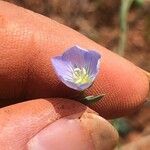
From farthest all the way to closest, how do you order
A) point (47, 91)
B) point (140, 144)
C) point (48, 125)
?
point (140, 144) → point (47, 91) → point (48, 125)

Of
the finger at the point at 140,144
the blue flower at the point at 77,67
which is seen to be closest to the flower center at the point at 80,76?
the blue flower at the point at 77,67

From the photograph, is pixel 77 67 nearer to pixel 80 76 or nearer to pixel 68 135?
→ pixel 80 76

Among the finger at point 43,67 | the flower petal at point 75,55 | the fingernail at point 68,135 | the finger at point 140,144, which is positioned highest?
the flower petal at point 75,55

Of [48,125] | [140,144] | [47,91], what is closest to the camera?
[48,125]

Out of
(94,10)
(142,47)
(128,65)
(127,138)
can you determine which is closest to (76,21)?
(94,10)

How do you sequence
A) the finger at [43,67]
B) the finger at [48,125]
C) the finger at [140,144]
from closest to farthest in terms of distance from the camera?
1. the finger at [48,125]
2. the finger at [43,67]
3. the finger at [140,144]

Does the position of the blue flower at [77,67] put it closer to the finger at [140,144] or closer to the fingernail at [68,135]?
the fingernail at [68,135]

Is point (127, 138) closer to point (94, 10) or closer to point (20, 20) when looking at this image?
point (94, 10)

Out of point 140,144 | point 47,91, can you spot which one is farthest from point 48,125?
point 140,144

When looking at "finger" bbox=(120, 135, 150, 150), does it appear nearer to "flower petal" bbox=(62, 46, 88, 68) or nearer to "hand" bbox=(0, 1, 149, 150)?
"hand" bbox=(0, 1, 149, 150)
